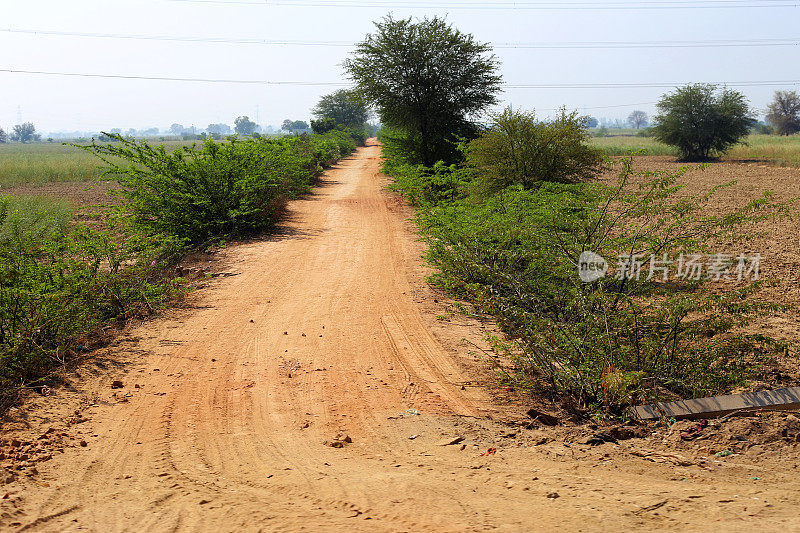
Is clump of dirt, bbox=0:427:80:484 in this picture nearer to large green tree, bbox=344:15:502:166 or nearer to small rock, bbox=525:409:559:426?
small rock, bbox=525:409:559:426

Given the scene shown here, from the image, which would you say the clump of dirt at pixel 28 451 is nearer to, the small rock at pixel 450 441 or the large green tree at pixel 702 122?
the small rock at pixel 450 441

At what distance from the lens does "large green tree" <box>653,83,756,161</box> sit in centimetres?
4381

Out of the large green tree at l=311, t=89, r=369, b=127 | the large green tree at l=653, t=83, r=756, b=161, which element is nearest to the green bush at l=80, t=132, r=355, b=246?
the large green tree at l=653, t=83, r=756, b=161

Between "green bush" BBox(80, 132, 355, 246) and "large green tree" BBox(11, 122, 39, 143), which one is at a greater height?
"large green tree" BBox(11, 122, 39, 143)

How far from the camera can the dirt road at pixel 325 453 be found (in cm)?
296

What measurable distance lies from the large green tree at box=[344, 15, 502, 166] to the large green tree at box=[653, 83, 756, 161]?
28.6 meters

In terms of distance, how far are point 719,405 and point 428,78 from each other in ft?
66.5

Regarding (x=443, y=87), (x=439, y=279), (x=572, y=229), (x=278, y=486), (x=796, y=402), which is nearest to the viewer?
(x=278, y=486)

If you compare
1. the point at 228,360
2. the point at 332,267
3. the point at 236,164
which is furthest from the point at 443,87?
the point at 228,360

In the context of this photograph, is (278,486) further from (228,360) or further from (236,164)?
(236,164)

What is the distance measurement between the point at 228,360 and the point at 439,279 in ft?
11.1

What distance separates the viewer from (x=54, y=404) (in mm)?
4699

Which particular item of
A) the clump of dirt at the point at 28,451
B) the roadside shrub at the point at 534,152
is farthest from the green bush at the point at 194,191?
the clump of dirt at the point at 28,451

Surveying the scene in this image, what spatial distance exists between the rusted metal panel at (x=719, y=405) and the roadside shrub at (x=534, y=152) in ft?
26.5
